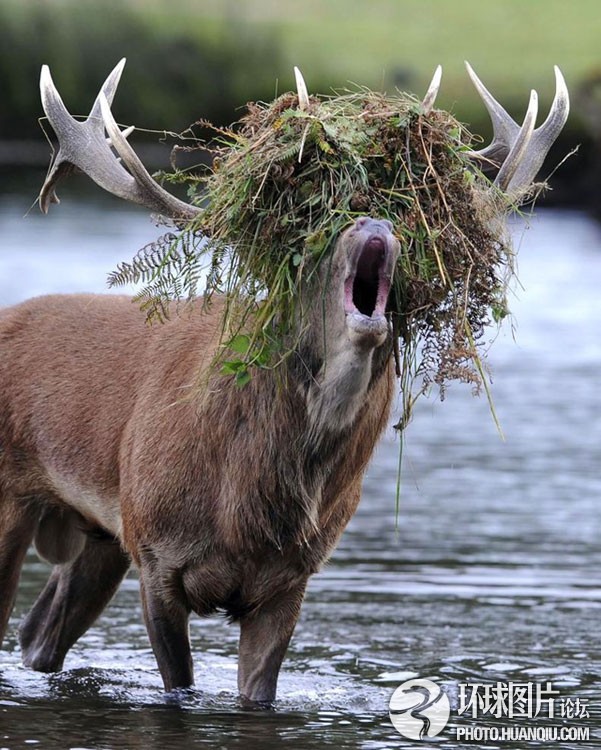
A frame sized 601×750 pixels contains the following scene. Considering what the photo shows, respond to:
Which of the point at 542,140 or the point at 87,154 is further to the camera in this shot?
the point at 542,140

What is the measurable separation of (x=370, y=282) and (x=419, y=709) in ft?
6.65

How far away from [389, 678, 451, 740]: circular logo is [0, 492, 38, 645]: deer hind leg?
1770mm

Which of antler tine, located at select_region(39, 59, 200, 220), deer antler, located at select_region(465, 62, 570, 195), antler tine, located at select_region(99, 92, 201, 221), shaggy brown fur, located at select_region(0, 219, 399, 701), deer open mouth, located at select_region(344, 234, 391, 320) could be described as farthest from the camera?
deer antler, located at select_region(465, 62, 570, 195)

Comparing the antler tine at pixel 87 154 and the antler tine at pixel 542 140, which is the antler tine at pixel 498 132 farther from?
the antler tine at pixel 87 154

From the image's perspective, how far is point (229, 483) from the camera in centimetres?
671

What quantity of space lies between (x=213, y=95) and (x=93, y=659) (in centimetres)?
3914

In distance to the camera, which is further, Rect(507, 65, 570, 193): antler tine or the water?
Rect(507, 65, 570, 193): antler tine

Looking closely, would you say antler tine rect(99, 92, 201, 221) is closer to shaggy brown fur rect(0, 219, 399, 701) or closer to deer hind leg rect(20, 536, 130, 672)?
shaggy brown fur rect(0, 219, 399, 701)

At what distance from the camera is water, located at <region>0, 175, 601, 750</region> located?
272 inches

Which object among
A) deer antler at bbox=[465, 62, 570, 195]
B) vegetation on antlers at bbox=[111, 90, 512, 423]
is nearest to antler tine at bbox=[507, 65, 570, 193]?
deer antler at bbox=[465, 62, 570, 195]

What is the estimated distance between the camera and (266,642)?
710 cm

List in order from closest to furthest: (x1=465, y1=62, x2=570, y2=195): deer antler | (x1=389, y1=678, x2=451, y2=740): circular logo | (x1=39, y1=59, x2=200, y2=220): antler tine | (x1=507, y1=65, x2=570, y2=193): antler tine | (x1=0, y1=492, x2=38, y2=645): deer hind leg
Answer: (x1=389, y1=678, x2=451, y2=740): circular logo, (x1=39, y1=59, x2=200, y2=220): antler tine, (x1=465, y1=62, x2=570, y2=195): deer antler, (x1=507, y1=65, x2=570, y2=193): antler tine, (x1=0, y1=492, x2=38, y2=645): deer hind leg

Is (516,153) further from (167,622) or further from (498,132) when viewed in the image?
(167,622)

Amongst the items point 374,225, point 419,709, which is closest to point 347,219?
point 374,225
